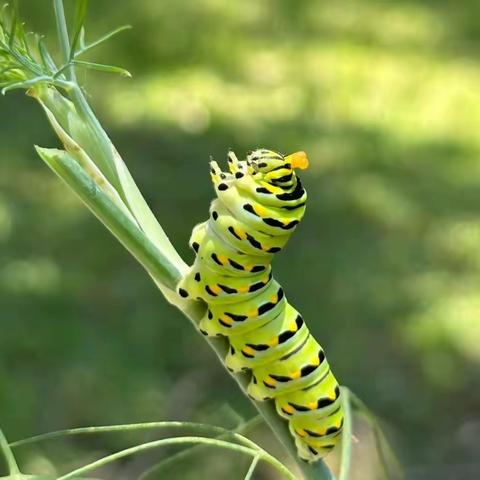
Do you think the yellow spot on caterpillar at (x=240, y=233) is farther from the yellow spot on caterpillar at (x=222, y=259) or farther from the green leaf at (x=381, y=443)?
the green leaf at (x=381, y=443)

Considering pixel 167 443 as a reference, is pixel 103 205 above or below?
above

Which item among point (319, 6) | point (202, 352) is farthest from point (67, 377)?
point (319, 6)

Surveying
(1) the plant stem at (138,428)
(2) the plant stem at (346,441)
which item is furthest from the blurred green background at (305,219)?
(1) the plant stem at (138,428)

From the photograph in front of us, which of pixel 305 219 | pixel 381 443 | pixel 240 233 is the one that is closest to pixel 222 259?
pixel 240 233

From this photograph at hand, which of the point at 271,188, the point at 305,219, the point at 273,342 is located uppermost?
the point at 271,188

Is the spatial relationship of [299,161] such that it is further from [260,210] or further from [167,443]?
[167,443]

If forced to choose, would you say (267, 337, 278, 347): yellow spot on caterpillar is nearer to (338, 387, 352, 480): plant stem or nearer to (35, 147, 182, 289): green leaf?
(338, 387, 352, 480): plant stem

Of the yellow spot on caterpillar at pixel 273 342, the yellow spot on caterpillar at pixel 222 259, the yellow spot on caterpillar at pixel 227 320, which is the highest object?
the yellow spot on caterpillar at pixel 222 259
